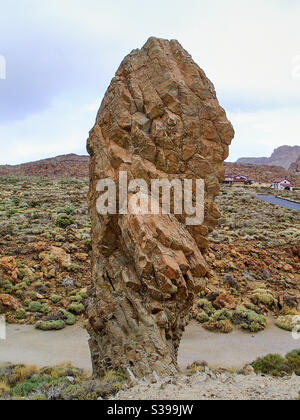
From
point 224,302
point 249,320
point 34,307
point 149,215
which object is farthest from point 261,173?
point 149,215

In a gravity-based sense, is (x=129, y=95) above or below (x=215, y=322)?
above

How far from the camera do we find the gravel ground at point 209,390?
6.75 m

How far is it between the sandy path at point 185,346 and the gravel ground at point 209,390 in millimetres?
5176

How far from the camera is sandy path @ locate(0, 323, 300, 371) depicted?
12953mm

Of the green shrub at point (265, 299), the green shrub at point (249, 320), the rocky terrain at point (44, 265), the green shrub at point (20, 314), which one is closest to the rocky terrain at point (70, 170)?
the rocky terrain at point (44, 265)

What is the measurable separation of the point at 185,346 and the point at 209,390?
7.74 m

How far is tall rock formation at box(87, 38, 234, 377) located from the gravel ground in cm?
80

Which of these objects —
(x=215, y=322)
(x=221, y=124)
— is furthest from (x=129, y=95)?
(x=215, y=322)

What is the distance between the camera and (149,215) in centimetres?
855

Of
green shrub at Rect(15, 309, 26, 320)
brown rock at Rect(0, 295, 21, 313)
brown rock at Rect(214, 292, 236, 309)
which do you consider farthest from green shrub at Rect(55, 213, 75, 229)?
brown rock at Rect(214, 292, 236, 309)

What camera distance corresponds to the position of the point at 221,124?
9930mm
